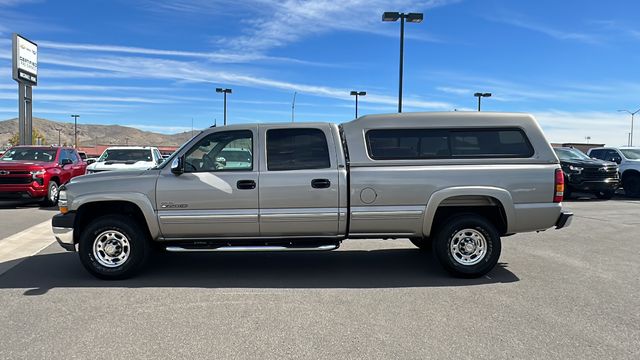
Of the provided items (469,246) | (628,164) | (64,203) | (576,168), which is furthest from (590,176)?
(64,203)

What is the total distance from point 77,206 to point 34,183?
29.2 feet

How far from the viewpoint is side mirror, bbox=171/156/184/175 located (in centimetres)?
588

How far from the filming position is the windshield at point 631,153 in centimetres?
1830

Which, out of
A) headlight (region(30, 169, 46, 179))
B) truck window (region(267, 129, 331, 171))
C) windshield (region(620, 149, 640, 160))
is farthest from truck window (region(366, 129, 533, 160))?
windshield (region(620, 149, 640, 160))

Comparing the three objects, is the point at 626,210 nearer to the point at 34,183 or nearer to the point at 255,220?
the point at 255,220

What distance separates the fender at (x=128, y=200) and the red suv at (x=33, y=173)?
29.1 ft

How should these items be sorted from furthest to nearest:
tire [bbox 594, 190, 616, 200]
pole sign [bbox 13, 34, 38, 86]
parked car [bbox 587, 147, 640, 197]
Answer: pole sign [bbox 13, 34, 38, 86]
parked car [bbox 587, 147, 640, 197]
tire [bbox 594, 190, 616, 200]

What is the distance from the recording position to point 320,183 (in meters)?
5.95

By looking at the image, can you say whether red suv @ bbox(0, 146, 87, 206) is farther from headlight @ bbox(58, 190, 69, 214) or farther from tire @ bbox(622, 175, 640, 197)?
tire @ bbox(622, 175, 640, 197)

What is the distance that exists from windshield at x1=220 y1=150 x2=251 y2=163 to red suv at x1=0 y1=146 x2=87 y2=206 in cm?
969

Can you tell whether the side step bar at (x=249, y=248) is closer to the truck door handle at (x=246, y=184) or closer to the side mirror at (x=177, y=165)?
the truck door handle at (x=246, y=184)

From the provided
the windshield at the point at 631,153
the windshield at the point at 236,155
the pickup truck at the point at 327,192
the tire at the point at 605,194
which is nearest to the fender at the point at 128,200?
the pickup truck at the point at 327,192

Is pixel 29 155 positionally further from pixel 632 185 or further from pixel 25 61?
pixel 632 185

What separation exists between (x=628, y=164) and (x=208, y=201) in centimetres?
1748
